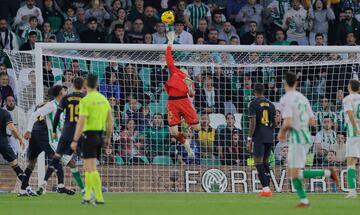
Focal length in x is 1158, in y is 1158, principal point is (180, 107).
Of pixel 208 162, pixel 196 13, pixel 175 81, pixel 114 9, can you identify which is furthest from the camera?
pixel 196 13

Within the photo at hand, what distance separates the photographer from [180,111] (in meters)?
24.3

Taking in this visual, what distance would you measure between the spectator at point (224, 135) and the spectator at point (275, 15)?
4.80 m

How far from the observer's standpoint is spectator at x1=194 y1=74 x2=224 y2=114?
26.8m

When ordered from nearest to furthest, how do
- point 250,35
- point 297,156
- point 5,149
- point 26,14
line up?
1. point 297,156
2. point 5,149
3. point 26,14
4. point 250,35

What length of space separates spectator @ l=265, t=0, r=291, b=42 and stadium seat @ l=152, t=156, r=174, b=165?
5.77 m

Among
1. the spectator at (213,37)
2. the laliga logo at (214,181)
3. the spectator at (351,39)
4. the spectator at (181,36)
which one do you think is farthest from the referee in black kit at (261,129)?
the spectator at (351,39)

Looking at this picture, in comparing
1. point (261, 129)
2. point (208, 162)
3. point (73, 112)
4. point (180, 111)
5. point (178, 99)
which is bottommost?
point (208, 162)

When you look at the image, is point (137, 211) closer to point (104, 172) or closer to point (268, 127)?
point (268, 127)

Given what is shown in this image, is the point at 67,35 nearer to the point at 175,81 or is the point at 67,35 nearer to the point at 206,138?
the point at 206,138

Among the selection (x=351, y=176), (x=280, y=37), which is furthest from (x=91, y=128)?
(x=280, y=37)

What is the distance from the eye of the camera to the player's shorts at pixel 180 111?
24.2m

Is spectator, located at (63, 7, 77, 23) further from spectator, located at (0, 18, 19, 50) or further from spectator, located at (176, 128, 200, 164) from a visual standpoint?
spectator, located at (176, 128, 200, 164)

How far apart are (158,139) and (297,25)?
6.18 m

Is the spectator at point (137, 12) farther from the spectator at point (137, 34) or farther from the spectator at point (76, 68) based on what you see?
the spectator at point (76, 68)
